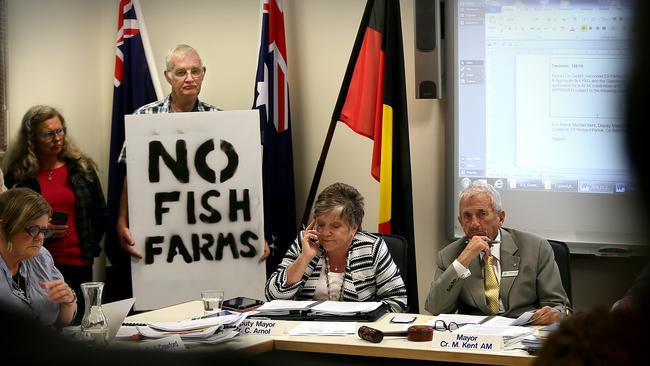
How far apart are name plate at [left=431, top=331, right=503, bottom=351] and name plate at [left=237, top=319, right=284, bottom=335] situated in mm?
623

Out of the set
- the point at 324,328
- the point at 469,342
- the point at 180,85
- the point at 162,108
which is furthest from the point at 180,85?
the point at 469,342

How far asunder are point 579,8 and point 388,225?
149cm

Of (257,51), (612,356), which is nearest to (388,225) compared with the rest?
(257,51)

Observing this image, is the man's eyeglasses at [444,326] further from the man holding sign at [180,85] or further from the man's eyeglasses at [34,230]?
the man holding sign at [180,85]

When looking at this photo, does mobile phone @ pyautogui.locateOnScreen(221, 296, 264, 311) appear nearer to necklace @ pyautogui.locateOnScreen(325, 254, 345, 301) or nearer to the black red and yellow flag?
necklace @ pyautogui.locateOnScreen(325, 254, 345, 301)

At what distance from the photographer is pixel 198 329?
3.20 meters

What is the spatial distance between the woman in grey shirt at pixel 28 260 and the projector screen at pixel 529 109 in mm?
2362

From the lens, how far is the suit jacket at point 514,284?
11.8 ft

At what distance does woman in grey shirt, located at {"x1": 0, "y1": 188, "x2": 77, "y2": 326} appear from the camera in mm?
3252

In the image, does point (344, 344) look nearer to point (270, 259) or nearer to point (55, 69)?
point (270, 259)

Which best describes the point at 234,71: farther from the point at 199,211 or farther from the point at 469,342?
the point at 469,342

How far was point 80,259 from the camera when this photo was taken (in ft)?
15.4

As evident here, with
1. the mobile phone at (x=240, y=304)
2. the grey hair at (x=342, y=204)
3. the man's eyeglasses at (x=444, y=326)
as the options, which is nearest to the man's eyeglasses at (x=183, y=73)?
the grey hair at (x=342, y=204)

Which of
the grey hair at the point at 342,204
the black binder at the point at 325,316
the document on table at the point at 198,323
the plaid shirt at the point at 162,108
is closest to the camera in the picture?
the document on table at the point at 198,323
